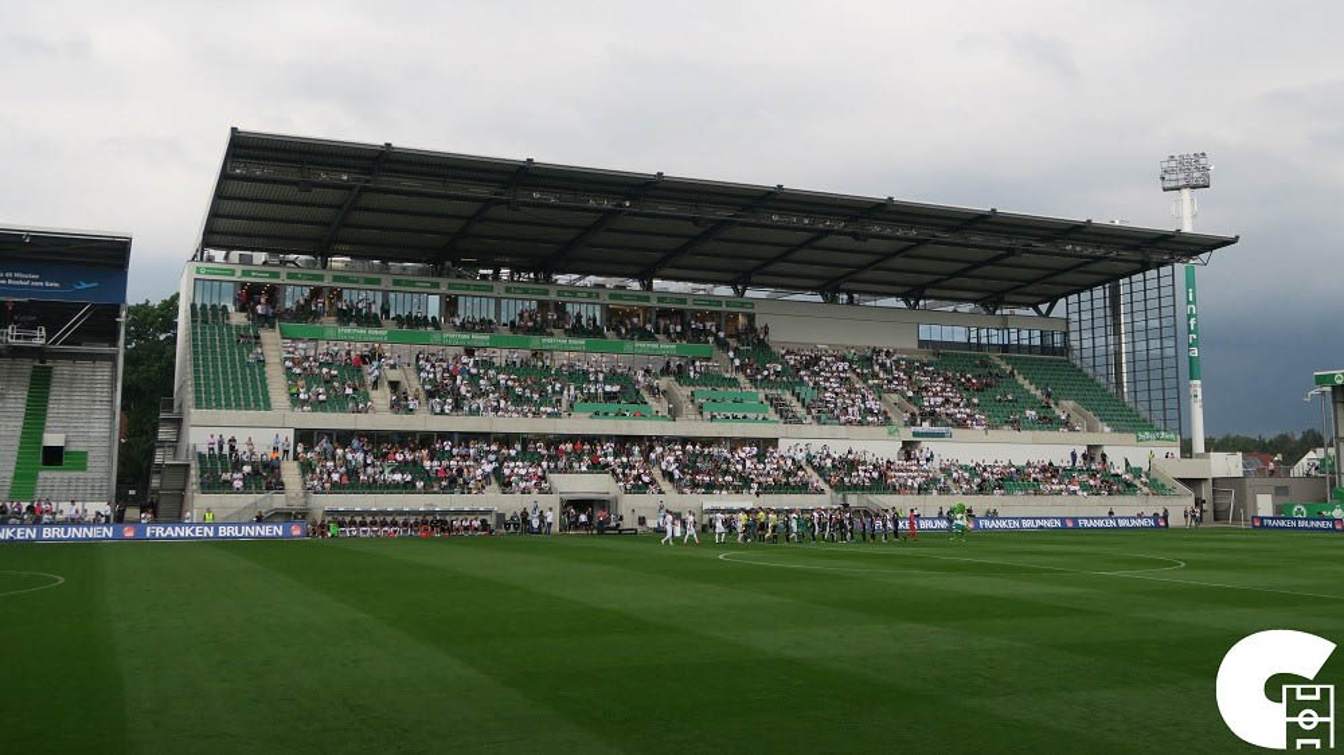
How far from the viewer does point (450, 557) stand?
1431 inches

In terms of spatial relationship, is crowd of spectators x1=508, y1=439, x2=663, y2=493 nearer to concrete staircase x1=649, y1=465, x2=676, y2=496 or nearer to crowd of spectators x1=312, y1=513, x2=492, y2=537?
concrete staircase x1=649, y1=465, x2=676, y2=496

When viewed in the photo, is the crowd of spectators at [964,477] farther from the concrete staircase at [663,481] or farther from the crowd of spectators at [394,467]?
the crowd of spectators at [394,467]

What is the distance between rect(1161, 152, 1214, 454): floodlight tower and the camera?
79062mm

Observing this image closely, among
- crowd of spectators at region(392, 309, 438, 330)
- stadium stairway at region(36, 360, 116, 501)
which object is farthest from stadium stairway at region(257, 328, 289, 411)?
stadium stairway at region(36, 360, 116, 501)

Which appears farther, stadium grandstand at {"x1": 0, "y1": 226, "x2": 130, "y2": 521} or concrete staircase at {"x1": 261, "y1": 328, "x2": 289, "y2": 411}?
concrete staircase at {"x1": 261, "y1": 328, "x2": 289, "y2": 411}

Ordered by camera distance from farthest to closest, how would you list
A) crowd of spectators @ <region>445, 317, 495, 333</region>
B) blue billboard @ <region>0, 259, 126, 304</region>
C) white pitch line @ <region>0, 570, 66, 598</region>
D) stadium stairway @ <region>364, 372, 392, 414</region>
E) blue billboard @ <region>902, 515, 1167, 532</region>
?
crowd of spectators @ <region>445, 317, 495, 333</region> → stadium stairway @ <region>364, 372, 392, 414</region> → blue billboard @ <region>0, 259, 126, 304</region> → blue billboard @ <region>902, 515, 1167, 532</region> → white pitch line @ <region>0, 570, 66, 598</region>

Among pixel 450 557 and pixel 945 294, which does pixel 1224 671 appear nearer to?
pixel 450 557

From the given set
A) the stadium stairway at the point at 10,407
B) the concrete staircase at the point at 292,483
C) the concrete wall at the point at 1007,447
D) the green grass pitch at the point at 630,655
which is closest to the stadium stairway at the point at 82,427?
the stadium stairway at the point at 10,407

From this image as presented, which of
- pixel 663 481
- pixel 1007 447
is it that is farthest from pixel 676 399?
pixel 1007 447

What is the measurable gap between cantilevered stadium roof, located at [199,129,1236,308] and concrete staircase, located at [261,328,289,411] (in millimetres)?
5915

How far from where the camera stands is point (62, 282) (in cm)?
Result: 5978

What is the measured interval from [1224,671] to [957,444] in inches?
2345

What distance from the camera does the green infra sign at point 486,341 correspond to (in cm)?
6631

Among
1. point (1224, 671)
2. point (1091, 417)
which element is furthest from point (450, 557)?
point (1091, 417)
